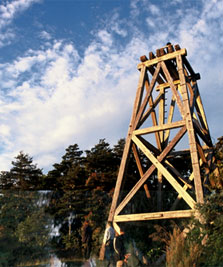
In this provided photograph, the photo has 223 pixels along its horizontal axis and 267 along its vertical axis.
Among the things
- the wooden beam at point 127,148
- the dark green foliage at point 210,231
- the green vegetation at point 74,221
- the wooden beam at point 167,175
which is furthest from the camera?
the wooden beam at point 127,148

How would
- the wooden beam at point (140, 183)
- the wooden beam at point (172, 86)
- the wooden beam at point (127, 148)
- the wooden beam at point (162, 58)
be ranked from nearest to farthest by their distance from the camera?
the wooden beam at point (140, 183) < the wooden beam at point (127, 148) < the wooden beam at point (172, 86) < the wooden beam at point (162, 58)

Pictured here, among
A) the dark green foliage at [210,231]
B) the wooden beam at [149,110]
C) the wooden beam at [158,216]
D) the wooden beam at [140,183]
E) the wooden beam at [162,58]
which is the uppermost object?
the wooden beam at [162,58]

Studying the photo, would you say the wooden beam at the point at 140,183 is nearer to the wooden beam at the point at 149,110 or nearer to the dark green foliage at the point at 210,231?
the wooden beam at the point at 149,110

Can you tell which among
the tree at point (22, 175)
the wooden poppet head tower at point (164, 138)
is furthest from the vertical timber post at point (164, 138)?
the tree at point (22, 175)

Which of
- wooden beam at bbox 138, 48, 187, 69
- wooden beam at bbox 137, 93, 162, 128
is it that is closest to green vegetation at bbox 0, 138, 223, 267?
wooden beam at bbox 137, 93, 162, 128

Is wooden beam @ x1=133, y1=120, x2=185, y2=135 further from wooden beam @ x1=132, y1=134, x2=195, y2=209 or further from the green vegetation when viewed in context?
the green vegetation

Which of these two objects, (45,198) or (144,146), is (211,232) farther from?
(45,198)

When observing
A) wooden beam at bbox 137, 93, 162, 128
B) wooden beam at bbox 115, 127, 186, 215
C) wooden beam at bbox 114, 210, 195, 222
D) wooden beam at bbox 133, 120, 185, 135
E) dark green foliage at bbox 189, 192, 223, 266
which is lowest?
dark green foliage at bbox 189, 192, 223, 266

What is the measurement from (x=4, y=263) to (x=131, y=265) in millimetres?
3788

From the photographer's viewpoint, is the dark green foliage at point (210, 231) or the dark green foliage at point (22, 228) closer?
the dark green foliage at point (210, 231)

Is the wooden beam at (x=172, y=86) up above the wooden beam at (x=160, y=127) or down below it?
above

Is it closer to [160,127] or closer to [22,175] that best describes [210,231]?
[160,127]

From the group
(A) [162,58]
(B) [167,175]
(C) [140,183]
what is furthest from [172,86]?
(C) [140,183]

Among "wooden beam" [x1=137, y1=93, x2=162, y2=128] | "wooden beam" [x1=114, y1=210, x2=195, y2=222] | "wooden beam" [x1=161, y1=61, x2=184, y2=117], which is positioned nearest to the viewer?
"wooden beam" [x1=114, y1=210, x2=195, y2=222]
